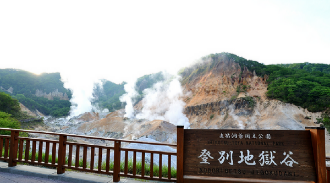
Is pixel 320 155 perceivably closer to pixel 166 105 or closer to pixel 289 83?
pixel 289 83

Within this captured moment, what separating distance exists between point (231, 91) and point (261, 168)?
33.4 meters

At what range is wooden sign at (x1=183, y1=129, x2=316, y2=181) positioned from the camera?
271 cm

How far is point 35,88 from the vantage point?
72062 mm

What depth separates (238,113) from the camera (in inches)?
1206

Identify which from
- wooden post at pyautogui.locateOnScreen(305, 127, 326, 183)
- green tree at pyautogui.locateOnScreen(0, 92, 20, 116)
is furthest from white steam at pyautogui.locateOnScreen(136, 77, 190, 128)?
wooden post at pyautogui.locateOnScreen(305, 127, 326, 183)

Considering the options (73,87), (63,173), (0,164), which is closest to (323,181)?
(63,173)

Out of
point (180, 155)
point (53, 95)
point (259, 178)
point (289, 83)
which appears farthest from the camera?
point (53, 95)

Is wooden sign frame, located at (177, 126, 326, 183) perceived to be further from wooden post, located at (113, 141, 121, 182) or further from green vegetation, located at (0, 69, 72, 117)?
green vegetation, located at (0, 69, 72, 117)

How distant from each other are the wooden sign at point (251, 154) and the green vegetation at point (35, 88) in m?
65.2

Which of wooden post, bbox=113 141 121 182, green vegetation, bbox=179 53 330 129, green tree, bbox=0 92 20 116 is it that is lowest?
wooden post, bbox=113 141 121 182

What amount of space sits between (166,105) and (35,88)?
192 feet

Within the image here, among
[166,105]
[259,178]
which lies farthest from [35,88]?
[259,178]

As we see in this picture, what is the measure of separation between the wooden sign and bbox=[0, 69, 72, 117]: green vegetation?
65.2m

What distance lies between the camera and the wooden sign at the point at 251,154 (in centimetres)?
271
